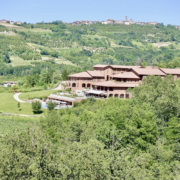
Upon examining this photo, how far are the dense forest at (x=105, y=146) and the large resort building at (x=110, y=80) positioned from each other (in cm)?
661

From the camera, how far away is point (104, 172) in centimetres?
1992

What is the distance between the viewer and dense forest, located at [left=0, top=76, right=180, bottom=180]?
65.5 ft

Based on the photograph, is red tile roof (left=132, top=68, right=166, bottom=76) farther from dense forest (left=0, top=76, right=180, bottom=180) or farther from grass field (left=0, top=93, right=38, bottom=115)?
grass field (left=0, top=93, right=38, bottom=115)

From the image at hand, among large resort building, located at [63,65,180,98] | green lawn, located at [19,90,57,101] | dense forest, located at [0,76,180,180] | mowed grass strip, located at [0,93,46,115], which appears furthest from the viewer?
green lawn, located at [19,90,57,101]

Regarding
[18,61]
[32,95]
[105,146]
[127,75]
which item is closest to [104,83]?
[127,75]

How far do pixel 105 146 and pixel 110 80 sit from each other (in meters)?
34.4

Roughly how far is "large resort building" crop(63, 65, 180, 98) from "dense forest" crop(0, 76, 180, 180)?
661 cm

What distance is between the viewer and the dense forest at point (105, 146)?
20.0m

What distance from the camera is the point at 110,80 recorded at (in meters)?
65.8

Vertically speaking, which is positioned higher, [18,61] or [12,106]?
[18,61]

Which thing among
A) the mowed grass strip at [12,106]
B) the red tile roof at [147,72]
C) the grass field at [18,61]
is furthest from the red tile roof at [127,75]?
the grass field at [18,61]

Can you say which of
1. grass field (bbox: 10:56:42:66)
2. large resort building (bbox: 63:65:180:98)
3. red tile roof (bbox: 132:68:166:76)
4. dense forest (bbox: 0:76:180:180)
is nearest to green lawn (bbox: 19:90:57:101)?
large resort building (bbox: 63:65:180:98)

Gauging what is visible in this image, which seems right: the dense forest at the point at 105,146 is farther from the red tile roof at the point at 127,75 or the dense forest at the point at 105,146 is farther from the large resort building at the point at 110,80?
the red tile roof at the point at 127,75

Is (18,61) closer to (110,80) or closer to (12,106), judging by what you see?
(12,106)
